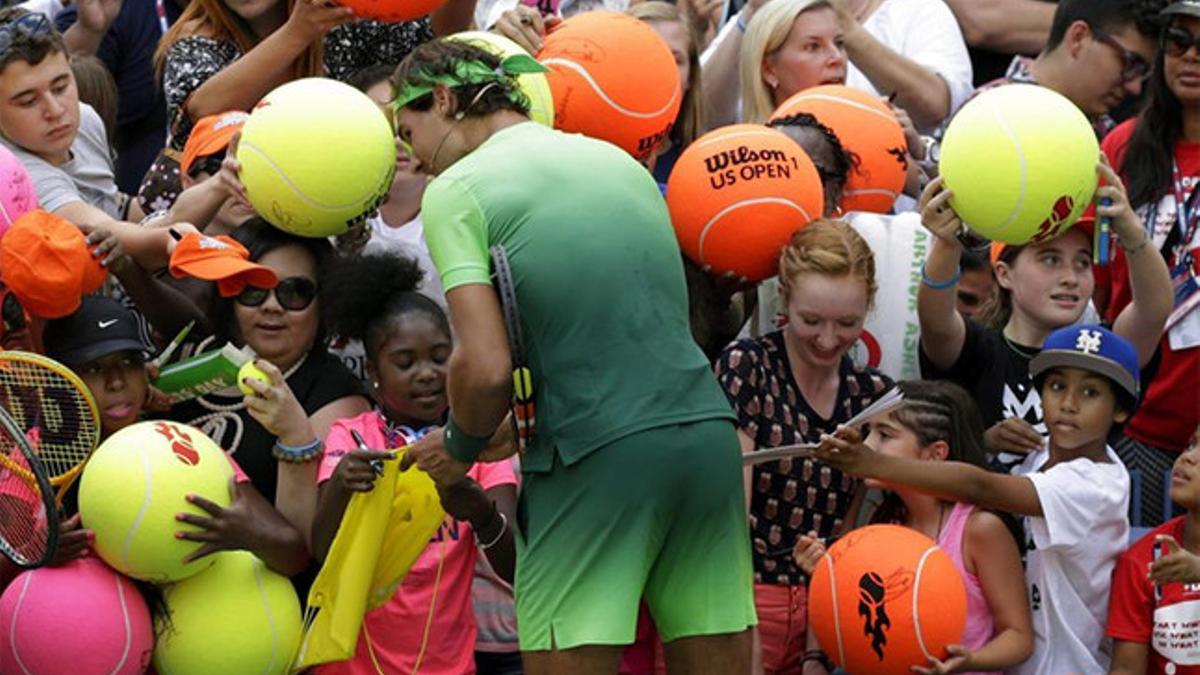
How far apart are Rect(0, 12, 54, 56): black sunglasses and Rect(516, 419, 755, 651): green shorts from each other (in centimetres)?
258

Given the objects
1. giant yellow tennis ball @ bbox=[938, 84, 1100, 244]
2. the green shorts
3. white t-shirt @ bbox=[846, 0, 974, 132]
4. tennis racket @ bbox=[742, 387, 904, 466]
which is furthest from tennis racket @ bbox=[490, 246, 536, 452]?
white t-shirt @ bbox=[846, 0, 974, 132]

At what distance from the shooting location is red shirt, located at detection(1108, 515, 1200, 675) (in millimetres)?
6719

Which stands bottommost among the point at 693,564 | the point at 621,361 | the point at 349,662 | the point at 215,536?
the point at 349,662

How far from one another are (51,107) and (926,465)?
3023mm

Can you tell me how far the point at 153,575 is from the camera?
6.41 m

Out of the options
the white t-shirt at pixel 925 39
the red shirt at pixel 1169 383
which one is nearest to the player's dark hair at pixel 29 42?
the white t-shirt at pixel 925 39

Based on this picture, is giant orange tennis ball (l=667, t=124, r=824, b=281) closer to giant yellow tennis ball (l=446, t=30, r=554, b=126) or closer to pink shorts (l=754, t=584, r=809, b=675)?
giant yellow tennis ball (l=446, t=30, r=554, b=126)

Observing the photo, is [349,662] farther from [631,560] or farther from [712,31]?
[712,31]

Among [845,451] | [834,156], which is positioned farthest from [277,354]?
[834,156]

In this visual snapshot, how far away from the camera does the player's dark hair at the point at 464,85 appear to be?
5.98 m

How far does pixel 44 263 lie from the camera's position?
261 inches

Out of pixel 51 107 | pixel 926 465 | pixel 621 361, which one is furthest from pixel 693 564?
pixel 51 107

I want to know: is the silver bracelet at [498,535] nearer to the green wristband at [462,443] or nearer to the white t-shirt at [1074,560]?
the green wristband at [462,443]

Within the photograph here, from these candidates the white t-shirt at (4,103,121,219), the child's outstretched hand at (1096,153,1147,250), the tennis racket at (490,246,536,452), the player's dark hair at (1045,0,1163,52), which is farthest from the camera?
the player's dark hair at (1045,0,1163,52)
